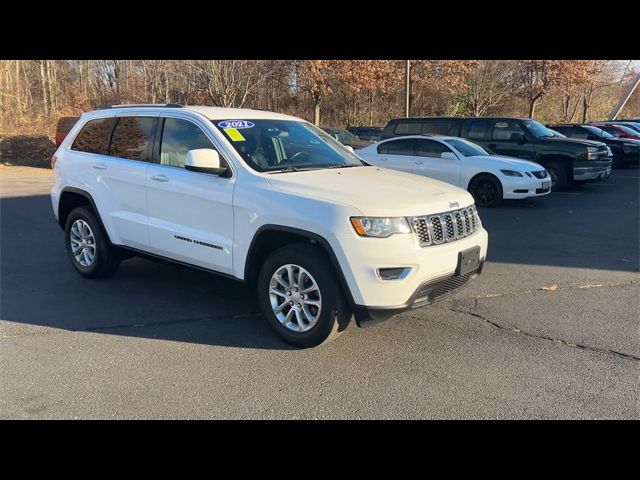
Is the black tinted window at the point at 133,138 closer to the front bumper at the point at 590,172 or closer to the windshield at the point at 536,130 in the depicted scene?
the windshield at the point at 536,130

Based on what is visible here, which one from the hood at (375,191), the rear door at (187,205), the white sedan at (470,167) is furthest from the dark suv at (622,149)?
the rear door at (187,205)

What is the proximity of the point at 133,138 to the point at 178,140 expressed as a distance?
2.33ft

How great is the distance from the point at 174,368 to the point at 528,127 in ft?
41.1

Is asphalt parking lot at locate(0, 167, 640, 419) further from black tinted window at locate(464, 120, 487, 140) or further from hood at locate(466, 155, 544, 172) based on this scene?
black tinted window at locate(464, 120, 487, 140)

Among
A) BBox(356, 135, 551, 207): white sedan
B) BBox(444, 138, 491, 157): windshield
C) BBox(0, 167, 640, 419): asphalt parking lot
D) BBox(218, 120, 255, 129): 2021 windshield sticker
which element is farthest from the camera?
BBox(444, 138, 491, 157): windshield

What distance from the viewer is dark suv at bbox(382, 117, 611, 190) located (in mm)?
13617

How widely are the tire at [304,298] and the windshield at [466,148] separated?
8.47 m

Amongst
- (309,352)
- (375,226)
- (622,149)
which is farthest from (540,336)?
(622,149)

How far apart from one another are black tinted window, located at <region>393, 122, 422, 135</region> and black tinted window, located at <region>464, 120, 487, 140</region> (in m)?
1.27

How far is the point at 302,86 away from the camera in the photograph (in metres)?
31.4

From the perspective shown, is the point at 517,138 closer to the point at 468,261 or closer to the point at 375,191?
the point at 468,261

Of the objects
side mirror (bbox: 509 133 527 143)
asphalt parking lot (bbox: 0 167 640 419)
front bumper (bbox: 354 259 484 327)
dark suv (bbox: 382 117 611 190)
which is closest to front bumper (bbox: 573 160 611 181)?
dark suv (bbox: 382 117 611 190)
